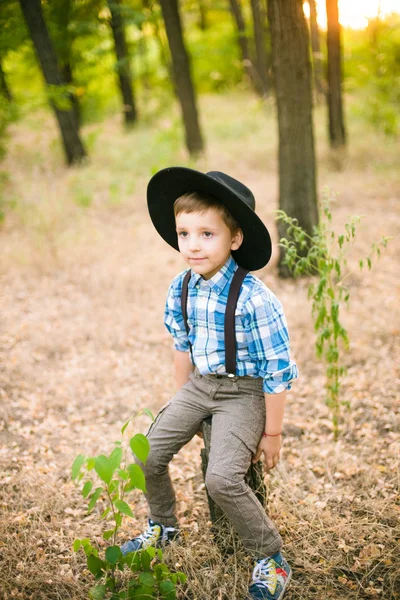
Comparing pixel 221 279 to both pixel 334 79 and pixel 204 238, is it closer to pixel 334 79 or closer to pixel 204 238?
pixel 204 238

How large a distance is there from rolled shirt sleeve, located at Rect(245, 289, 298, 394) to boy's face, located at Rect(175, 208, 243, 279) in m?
0.25

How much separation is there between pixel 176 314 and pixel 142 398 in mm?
1621

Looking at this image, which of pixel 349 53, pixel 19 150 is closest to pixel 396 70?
pixel 349 53

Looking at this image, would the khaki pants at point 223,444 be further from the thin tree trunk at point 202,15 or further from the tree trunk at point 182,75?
the thin tree trunk at point 202,15

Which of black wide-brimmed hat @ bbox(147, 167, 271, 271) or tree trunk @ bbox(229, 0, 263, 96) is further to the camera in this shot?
tree trunk @ bbox(229, 0, 263, 96)

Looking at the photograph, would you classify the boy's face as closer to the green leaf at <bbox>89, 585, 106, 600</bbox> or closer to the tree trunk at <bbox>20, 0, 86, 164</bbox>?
the green leaf at <bbox>89, 585, 106, 600</bbox>

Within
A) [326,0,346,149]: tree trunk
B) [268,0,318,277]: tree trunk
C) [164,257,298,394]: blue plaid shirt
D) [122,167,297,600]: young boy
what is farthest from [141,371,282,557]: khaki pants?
[326,0,346,149]: tree trunk

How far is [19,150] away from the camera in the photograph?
Answer: 36.9ft

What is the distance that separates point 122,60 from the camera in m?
11.8

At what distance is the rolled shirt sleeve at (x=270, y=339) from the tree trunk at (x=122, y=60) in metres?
8.81

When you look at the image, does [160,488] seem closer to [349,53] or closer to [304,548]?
[304,548]

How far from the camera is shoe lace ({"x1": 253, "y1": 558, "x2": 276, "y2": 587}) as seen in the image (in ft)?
6.78

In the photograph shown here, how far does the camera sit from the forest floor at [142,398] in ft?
7.50

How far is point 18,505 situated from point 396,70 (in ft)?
37.3
